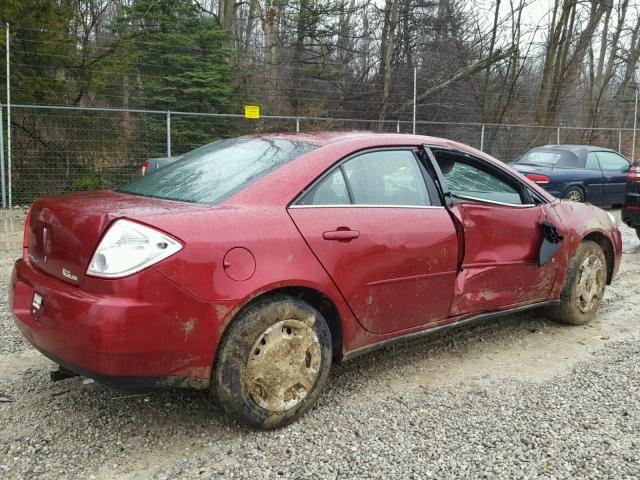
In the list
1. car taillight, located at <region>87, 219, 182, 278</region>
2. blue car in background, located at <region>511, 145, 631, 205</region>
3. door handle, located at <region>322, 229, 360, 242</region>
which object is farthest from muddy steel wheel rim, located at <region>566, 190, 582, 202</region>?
car taillight, located at <region>87, 219, 182, 278</region>

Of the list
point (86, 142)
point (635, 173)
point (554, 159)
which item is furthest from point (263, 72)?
point (635, 173)

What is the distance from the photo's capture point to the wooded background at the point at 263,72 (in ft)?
38.4

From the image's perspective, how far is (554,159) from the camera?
12.0 m

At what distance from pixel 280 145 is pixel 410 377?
1.62m

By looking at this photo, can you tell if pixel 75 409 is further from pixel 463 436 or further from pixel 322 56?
pixel 322 56

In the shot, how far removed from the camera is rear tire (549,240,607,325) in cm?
455

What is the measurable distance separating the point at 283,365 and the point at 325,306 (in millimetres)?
405

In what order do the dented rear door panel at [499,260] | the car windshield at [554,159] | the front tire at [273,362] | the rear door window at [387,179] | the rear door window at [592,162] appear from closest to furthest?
the front tire at [273,362] < the rear door window at [387,179] < the dented rear door panel at [499,260] < the car windshield at [554,159] < the rear door window at [592,162]

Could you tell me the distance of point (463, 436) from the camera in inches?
115

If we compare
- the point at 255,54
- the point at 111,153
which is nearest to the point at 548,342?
the point at 111,153

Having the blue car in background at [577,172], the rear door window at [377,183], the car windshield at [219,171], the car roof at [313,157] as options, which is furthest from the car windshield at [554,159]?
the car windshield at [219,171]

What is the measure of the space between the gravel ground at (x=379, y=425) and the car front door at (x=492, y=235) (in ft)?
1.51

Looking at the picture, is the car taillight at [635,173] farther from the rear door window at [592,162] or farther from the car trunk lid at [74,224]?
the car trunk lid at [74,224]

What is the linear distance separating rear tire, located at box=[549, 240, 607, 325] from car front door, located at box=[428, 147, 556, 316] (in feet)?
1.06
